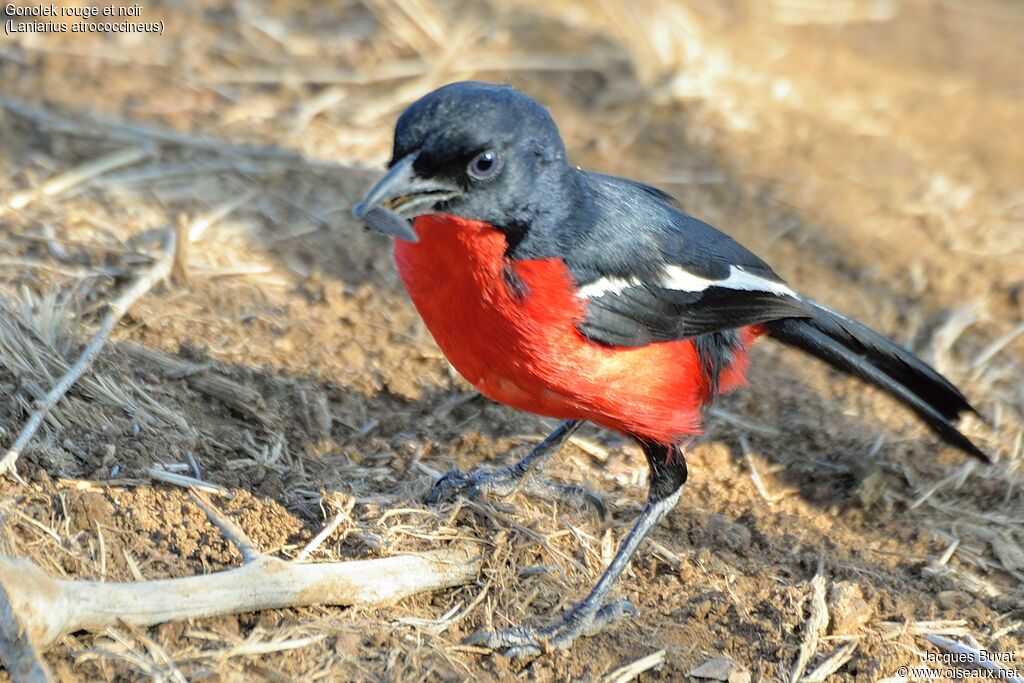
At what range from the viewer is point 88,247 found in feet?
16.2

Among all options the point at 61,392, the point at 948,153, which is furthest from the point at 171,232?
the point at 948,153

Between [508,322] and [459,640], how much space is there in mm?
977

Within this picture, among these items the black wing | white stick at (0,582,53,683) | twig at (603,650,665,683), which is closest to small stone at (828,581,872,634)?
twig at (603,650,665,683)

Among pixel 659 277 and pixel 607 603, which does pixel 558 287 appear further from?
pixel 607 603

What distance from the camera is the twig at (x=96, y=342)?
3627mm

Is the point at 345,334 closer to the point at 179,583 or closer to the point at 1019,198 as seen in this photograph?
the point at 179,583

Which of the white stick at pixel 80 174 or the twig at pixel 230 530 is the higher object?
the white stick at pixel 80 174

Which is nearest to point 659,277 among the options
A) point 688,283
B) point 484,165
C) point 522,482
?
point 688,283

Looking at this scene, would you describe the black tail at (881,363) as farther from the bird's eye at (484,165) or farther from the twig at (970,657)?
the bird's eye at (484,165)

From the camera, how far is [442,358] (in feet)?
16.6

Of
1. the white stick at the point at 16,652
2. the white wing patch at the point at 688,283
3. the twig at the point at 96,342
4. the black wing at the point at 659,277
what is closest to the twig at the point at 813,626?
the black wing at the point at 659,277

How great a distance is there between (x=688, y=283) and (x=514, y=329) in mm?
754

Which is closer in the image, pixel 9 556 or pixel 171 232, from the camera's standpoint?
pixel 9 556

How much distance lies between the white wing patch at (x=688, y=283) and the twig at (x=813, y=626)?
1.04m
